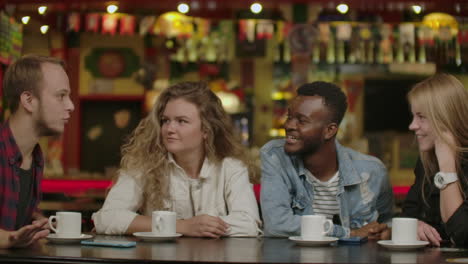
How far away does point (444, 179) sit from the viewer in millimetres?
2615

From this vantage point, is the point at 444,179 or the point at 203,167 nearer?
the point at 444,179

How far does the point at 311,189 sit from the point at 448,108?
69 cm

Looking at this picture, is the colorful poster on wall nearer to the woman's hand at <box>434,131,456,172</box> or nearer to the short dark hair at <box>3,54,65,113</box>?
the short dark hair at <box>3,54,65,113</box>

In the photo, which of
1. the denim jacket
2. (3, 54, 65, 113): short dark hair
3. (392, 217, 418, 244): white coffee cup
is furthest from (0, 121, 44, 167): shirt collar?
(392, 217, 418, 244): white coffee cup

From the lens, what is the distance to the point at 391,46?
25.9ft

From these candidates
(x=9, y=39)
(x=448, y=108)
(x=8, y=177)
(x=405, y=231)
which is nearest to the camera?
(x=405, y=231)

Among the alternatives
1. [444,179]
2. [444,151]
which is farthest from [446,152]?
[444,179]

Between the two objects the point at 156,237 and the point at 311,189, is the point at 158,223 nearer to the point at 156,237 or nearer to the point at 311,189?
the point at 156,237

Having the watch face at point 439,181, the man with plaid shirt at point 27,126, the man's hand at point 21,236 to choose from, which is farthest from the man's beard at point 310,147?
the man's hand at point 21,236

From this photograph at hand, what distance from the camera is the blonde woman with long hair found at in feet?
8.46

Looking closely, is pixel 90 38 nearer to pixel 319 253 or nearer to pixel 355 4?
pixel 355 4

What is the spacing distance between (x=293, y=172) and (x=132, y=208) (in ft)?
2.26

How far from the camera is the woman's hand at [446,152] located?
264 cm

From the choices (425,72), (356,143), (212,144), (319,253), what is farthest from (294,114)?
(425,72)
